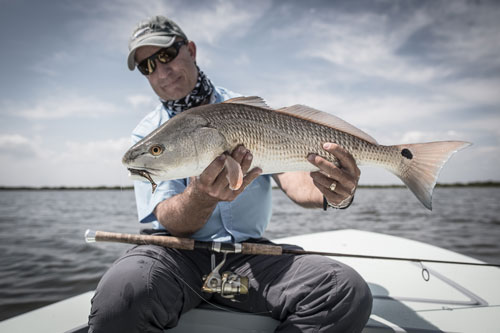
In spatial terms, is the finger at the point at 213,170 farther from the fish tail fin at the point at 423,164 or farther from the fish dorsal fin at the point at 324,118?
the fish tail fin at the point at 423,164

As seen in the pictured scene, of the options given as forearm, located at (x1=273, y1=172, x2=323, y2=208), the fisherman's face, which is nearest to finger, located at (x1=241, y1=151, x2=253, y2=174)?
forearm, located at (x1=273, y1=172, x2=323, y2=208)

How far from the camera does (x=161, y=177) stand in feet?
6.40

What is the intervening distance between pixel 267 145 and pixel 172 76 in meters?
1.65

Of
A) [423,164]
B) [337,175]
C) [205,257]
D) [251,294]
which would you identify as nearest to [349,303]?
[251,294]

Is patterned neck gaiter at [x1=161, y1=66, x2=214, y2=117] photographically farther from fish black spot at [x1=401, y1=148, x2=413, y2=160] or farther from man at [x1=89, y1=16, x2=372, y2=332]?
fish black spot at [x1=401, y1=148, x2=413, y2=160]

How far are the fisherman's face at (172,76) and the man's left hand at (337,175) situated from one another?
1.73 metres

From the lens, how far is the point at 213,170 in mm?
2041

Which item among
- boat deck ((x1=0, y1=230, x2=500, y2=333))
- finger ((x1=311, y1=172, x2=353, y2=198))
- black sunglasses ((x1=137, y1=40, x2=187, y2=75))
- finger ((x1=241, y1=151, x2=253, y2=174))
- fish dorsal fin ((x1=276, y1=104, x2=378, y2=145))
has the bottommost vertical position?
boat deck ((x1=0, y1=230, x2=500, y2=333))

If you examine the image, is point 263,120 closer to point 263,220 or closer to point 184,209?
point 184,209

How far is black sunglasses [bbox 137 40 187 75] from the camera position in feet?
10.5

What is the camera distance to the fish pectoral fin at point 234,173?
1907mm

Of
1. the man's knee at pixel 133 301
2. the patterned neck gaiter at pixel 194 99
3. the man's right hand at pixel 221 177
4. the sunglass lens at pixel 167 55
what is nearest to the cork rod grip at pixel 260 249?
the man's right hand at pixel 221 177

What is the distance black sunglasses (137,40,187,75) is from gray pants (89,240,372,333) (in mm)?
1817

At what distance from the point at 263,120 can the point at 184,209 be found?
95 cm
